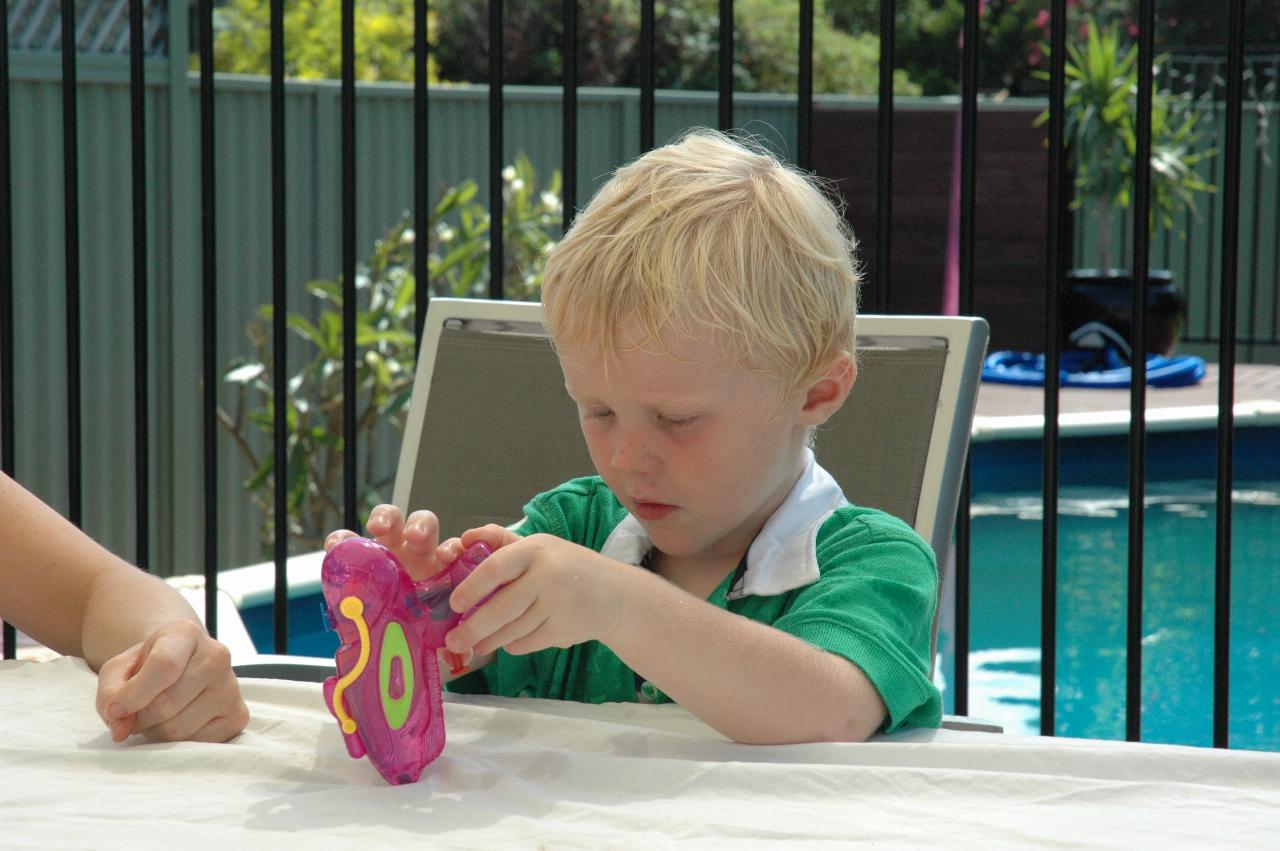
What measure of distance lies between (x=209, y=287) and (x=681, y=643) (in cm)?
123

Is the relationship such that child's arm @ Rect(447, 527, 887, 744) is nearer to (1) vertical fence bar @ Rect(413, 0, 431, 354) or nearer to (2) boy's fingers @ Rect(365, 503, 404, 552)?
(2) boy's fingers @ Rect(365, 503, 404, 552)

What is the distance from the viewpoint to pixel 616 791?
0.82 metres

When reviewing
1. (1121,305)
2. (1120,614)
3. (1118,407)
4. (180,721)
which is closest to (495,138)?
(180,721)

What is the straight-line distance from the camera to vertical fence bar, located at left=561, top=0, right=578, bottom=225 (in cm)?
177

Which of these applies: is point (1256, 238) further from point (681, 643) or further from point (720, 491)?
point (681, 643)

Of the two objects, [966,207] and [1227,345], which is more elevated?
[966,207]

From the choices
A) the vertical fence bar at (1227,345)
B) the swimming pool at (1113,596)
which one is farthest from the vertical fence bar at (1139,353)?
the swimming pool at (1113,596)

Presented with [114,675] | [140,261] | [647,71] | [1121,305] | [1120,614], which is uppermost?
[647,71]

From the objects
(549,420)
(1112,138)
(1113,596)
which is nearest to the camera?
(549,420)

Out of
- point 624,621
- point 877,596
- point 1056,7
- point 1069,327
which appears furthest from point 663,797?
point 1069,327

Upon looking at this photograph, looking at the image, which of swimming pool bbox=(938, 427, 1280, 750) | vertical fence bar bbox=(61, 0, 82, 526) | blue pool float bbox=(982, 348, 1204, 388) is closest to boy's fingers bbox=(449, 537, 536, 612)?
vertical fence bar bbox=(61, 0, 82, 526)

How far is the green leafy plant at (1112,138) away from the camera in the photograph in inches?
356

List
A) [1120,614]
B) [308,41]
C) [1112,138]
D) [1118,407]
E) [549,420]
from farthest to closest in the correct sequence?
[308,41] → [1112,138] → [1118,407] → [1120,614] → [549,420]

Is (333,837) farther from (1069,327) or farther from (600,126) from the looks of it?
(1069,327)
